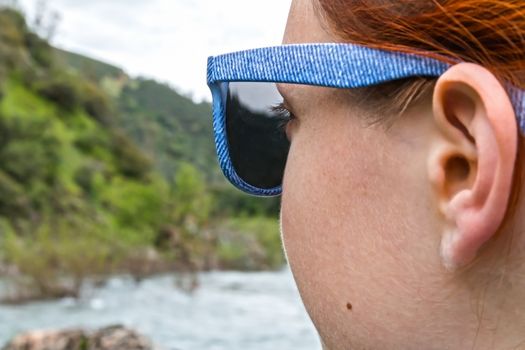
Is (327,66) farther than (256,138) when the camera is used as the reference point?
No

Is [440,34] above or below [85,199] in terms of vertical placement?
below

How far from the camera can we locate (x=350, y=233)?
1.42ft

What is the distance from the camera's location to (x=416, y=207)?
404 millimetres

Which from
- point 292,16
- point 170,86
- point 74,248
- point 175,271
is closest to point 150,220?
point 175,271

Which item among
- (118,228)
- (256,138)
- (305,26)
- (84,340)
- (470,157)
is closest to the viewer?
(470,157)

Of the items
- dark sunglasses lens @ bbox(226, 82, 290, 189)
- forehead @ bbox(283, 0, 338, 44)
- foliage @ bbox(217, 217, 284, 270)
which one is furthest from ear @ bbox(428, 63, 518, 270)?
foliage @ bbox(217, 217, 284, 270)

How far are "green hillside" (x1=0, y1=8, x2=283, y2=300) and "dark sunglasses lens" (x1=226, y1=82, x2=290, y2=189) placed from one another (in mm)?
8601

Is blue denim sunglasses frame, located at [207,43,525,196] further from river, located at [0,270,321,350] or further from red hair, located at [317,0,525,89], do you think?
river, located at [0,270,321,350]

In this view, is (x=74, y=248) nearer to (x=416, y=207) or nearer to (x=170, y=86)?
(x=416, y=207)

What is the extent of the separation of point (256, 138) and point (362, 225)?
0.78ft

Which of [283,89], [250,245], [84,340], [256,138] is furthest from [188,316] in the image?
[250,245]

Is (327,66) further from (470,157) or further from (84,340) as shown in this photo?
(84,340)

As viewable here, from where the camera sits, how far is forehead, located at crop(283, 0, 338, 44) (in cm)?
47

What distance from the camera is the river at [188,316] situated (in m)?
6.78
